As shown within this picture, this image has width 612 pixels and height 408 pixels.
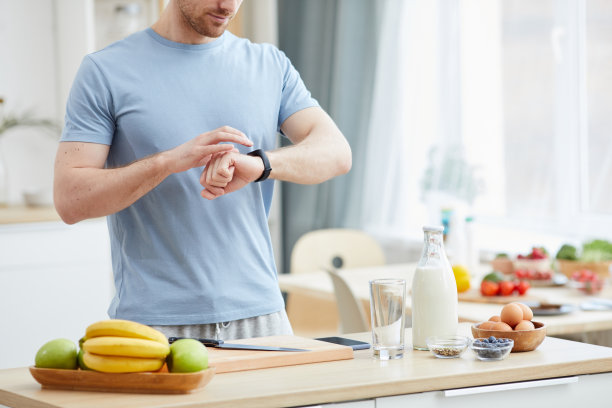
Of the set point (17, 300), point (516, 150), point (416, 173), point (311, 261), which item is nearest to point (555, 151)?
point (516, 150)

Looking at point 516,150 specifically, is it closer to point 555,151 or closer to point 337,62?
point 555,151

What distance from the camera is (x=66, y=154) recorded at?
1857 mm

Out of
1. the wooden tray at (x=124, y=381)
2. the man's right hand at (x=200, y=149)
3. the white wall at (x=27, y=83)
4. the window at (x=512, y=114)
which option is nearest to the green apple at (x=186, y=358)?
the wooden tray at (x=124, y=381)

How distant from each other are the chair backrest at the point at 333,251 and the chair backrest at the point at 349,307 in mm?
833

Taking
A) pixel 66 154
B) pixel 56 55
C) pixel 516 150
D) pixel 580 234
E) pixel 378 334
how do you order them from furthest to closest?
pixel 56 55
pixel 516 150
pixel 580 234
pixel 66 154
pixel 378 334

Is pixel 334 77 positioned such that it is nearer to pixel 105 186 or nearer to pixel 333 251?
pixel 333 251

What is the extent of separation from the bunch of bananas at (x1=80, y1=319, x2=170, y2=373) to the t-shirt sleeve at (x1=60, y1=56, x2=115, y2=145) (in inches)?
20.9

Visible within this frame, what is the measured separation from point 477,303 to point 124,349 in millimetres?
1645

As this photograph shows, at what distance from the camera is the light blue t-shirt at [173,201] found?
1872 millimetres

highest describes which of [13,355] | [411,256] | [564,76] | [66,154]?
[564,76]

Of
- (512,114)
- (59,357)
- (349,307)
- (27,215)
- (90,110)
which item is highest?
(512,114)

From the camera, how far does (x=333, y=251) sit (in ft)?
12.9

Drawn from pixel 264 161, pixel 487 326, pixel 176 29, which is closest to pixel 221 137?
pixel 264 161

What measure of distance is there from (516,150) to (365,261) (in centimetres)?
79
